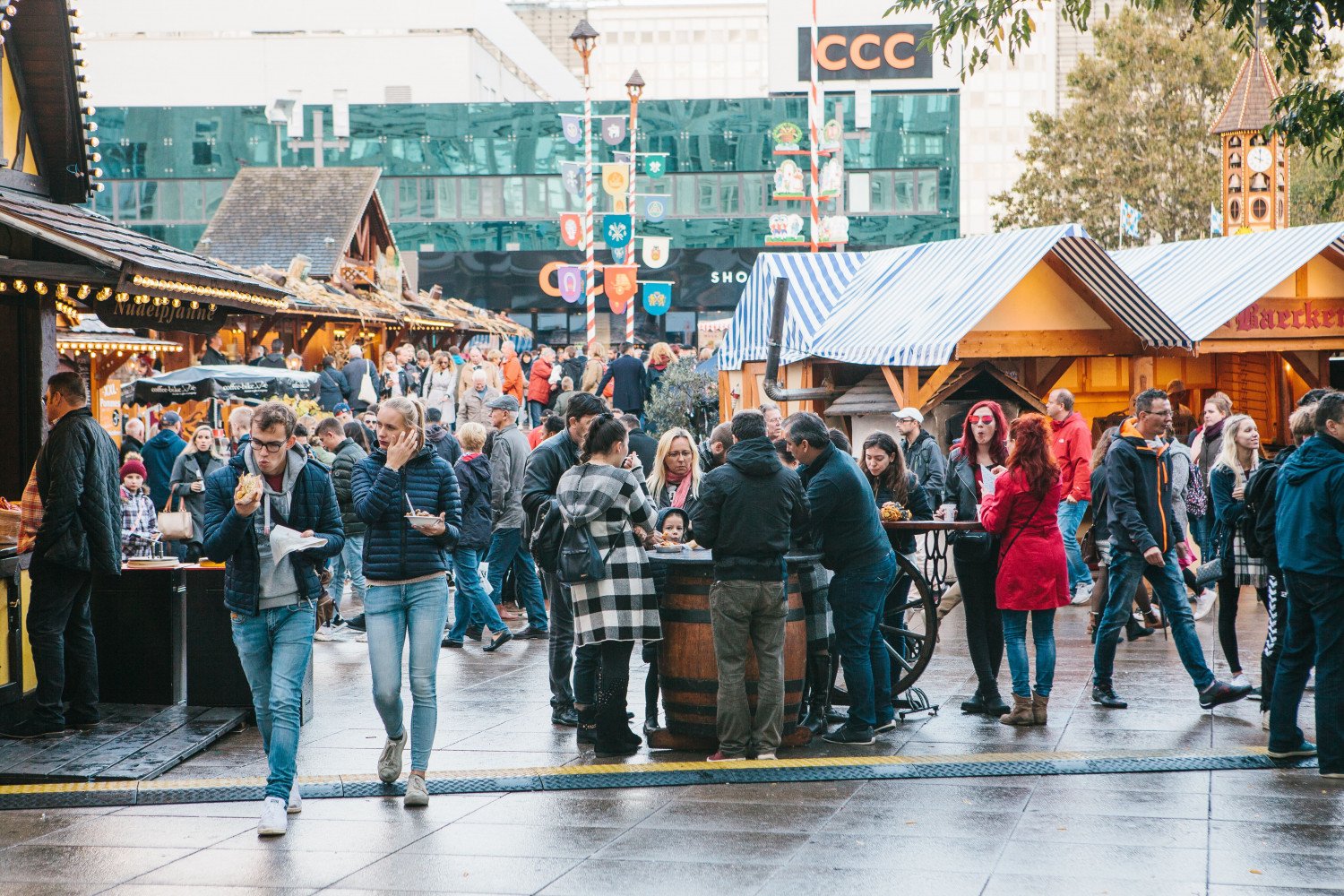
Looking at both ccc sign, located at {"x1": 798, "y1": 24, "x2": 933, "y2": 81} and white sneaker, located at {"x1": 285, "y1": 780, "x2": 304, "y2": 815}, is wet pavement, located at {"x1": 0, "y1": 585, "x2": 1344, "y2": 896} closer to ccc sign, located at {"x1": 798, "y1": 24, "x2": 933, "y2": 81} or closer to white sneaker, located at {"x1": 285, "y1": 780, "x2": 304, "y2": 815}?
white sneaker, located at {"x1": 285, "y1": 780, "x2": 304, "y2": 815}

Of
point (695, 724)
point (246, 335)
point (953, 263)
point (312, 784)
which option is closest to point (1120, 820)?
point (695, 724)

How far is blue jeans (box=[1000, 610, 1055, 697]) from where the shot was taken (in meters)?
8.32

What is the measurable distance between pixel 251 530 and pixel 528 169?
51.2 m

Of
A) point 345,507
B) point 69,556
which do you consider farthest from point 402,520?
point 345,507

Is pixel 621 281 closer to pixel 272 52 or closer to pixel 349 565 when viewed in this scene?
pixel 349 565

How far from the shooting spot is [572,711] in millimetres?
8680

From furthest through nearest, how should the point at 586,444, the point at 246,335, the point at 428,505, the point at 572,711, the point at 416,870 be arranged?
the point at 246,335 < the point at 572,711 < the point at 586,444 < the point at 428,505 < the point at 416,870

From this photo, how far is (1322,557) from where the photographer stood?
7.12m

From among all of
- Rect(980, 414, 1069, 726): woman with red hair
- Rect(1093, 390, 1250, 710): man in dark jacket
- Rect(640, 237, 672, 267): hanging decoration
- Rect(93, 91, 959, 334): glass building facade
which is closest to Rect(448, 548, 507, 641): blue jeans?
Rect(980, 414, 1069, 726): woman with red hair

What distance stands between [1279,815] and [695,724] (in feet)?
9.30

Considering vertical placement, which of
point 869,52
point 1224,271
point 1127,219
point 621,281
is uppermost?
point 869,52

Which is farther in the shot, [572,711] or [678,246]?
[678,246]

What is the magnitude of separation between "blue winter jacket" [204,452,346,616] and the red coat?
12.0ft

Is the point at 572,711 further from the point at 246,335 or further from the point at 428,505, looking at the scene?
the point at 246,335
